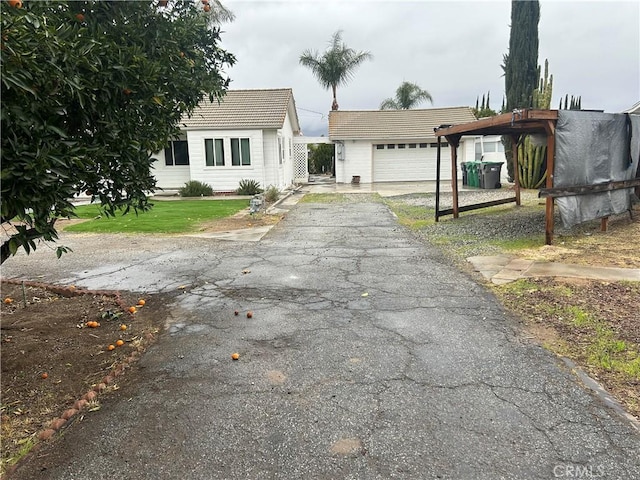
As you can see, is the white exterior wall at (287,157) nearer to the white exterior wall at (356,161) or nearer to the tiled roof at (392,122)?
the tiled roof at (392,122)

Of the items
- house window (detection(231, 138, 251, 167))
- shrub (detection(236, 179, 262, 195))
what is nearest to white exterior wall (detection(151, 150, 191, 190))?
house window (detection(231, 138, 251, 167))

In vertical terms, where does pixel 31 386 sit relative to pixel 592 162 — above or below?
below

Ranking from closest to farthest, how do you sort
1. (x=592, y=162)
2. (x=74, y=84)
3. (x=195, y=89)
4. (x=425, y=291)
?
(x=74, y=84)
(x=195, y=89)
(x=425, y=291)
(x=592, y=162)

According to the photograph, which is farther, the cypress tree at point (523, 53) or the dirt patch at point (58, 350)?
the cypress tree at point (523, 53)

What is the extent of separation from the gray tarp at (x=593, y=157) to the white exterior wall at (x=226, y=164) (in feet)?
47.2

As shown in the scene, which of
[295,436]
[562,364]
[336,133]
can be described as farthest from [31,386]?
[336,133]

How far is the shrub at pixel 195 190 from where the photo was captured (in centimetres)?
2064

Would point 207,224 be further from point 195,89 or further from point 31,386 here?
point 31,386

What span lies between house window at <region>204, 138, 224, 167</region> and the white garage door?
10.8 m

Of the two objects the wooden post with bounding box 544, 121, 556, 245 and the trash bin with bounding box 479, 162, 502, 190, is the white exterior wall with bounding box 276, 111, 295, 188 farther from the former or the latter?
the wooden post with bounding box 544, 121, 556, 245

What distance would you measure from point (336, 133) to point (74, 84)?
1019 inches

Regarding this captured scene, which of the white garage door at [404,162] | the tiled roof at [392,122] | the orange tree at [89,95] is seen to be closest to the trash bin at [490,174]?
the tiled roof at [392,122]

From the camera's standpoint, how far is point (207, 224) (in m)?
12.5

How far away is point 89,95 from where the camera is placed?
3.06 metres
